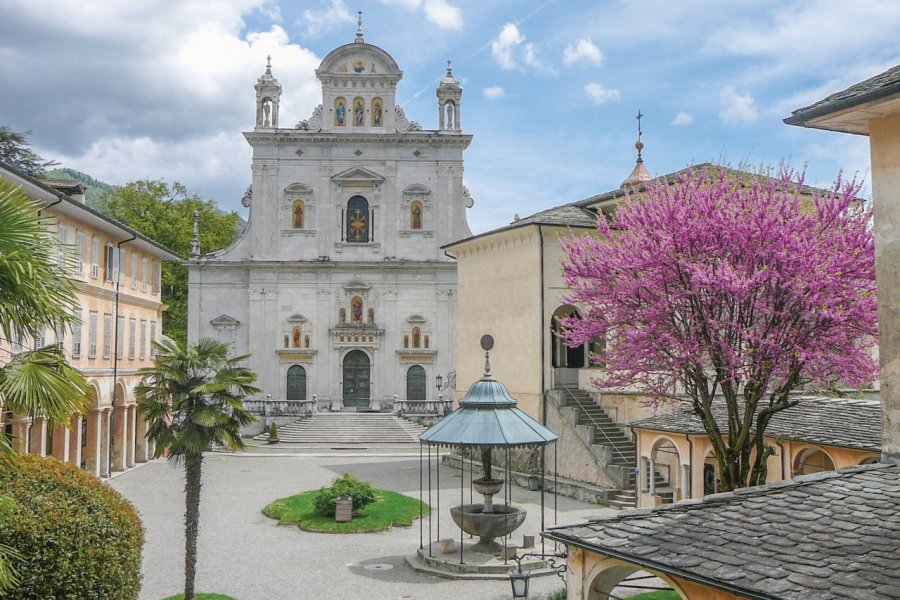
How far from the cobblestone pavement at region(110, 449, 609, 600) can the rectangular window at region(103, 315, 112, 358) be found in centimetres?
487

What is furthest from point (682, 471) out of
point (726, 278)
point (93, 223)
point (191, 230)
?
point (191, 230)

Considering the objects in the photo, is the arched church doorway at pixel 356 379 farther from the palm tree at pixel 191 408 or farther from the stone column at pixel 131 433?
the palm tree at pixel 191 408

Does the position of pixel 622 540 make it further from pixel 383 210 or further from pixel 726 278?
pixel 383 210

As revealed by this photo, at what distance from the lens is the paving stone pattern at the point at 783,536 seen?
6.66m

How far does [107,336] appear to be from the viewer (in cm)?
3119

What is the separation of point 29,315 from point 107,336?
23.9 m

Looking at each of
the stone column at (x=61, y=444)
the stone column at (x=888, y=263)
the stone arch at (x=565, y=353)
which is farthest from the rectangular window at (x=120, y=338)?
the stone column at (x=888, y=263)

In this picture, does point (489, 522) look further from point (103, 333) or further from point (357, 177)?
point (357, 177)

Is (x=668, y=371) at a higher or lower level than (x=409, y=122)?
lower

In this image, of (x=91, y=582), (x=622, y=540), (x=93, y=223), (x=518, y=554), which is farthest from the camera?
(x=93, y=223)

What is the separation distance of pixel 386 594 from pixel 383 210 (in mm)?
37022

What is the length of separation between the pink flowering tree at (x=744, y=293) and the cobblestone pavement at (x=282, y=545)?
5258 mm

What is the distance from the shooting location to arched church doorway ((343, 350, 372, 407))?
163ft

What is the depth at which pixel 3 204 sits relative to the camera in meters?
8.84
